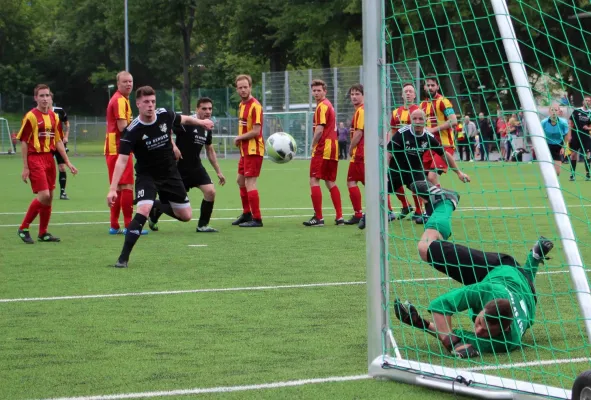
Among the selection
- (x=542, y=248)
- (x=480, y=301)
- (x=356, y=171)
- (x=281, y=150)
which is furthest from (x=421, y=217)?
(x=281, y=150)

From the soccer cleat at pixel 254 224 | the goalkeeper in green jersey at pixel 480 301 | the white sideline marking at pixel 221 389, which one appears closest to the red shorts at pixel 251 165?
the soccer cleat at pixel 254 224

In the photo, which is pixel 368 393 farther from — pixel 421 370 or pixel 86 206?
pixel 86 206

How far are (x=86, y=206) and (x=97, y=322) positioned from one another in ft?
38.7

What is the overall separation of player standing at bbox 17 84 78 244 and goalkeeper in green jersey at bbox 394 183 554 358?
708 centimetres

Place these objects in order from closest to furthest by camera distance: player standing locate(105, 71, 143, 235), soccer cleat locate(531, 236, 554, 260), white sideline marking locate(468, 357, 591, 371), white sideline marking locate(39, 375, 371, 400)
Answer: white sideline marking locate(39, 375, 371, 400) < white sideline marking locate(468, 357, 591, 371) < soccer cleat locate(531, 236, 554, 260) < player standing locate(105, 71, 143, 235)

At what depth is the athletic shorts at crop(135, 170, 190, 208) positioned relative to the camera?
33.8 feet

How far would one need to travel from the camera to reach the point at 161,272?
31.3ft

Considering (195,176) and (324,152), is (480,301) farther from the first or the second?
(324,152)

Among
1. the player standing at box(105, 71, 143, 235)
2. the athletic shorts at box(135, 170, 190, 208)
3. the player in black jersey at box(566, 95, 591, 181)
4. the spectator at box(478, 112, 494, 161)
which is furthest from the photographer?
the player standing at box(105, 71, 143, 235)

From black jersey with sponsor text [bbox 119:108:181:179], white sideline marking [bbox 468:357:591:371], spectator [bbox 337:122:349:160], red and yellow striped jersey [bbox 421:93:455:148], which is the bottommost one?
white sideline marking [bbox 468:357:591:371]

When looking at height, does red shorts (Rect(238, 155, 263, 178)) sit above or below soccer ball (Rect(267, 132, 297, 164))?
below

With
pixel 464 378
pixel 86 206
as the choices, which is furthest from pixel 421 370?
pixel 86 206

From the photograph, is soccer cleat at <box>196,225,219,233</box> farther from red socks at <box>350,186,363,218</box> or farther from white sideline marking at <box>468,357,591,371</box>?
white sideline marking at <box>468,357,591,371</box>

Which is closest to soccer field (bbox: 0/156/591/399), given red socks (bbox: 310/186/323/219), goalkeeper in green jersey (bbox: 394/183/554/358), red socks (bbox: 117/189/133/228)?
goalkeeper in green jersey (bbox: 394/183/554/358)
